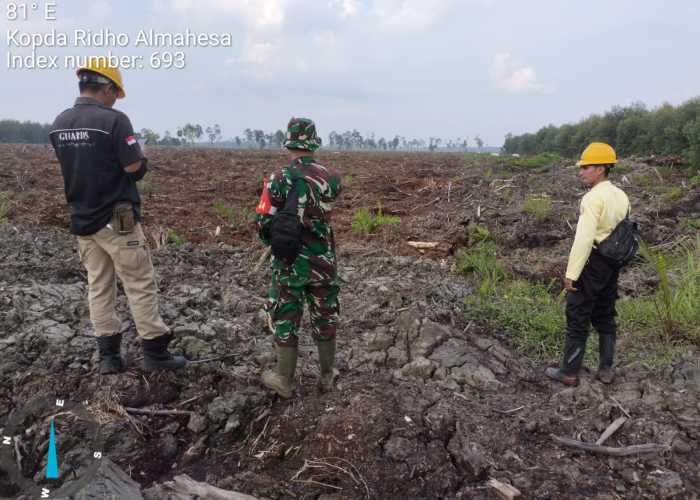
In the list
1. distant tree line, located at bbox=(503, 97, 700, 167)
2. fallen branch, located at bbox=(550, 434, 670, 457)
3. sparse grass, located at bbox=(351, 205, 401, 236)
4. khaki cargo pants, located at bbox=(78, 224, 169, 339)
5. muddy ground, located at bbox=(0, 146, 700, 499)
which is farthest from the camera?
distant tree line, located at bbox=(503, 97, 700, 167)

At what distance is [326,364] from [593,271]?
6.49 feet

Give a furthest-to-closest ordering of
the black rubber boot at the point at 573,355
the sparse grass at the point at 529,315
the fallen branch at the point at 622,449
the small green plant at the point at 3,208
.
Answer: the small green plant at the point at 3,208
the sparse grass at the point at 529,315
the black rubber boot at the point at 573,355
the fallen branch at the point at 622,449

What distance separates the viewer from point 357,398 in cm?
282

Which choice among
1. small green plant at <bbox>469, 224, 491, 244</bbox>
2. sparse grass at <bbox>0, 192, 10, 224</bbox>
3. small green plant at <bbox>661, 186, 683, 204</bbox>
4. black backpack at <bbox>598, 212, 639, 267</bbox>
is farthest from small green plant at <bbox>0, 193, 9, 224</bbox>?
small green plant at <bbox>661, 186, 683, 204</bbox>

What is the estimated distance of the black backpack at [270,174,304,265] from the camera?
2.69 metres

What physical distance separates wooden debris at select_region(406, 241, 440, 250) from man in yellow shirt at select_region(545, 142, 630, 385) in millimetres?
3417

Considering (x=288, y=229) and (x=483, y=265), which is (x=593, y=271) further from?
(x=483, y=265)

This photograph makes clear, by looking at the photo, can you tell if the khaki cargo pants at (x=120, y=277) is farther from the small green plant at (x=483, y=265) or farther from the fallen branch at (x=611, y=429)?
the small green plant at (x=483, y=265)

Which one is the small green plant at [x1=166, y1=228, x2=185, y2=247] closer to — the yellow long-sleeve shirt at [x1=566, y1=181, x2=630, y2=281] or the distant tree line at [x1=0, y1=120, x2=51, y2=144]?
the yellow long-sleeve shirt at [x1=566, y1=181, x2=630, y2=281]

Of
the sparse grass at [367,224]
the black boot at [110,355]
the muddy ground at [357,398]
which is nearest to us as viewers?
the muddy ground at [357,398]

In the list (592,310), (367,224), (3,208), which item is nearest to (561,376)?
(592,310)

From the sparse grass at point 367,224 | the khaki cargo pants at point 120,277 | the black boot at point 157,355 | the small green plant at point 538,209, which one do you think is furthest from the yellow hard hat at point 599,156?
the small green plant at point 538,209

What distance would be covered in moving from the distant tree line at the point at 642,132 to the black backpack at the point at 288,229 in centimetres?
1468

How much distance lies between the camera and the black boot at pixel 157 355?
10.2ft
